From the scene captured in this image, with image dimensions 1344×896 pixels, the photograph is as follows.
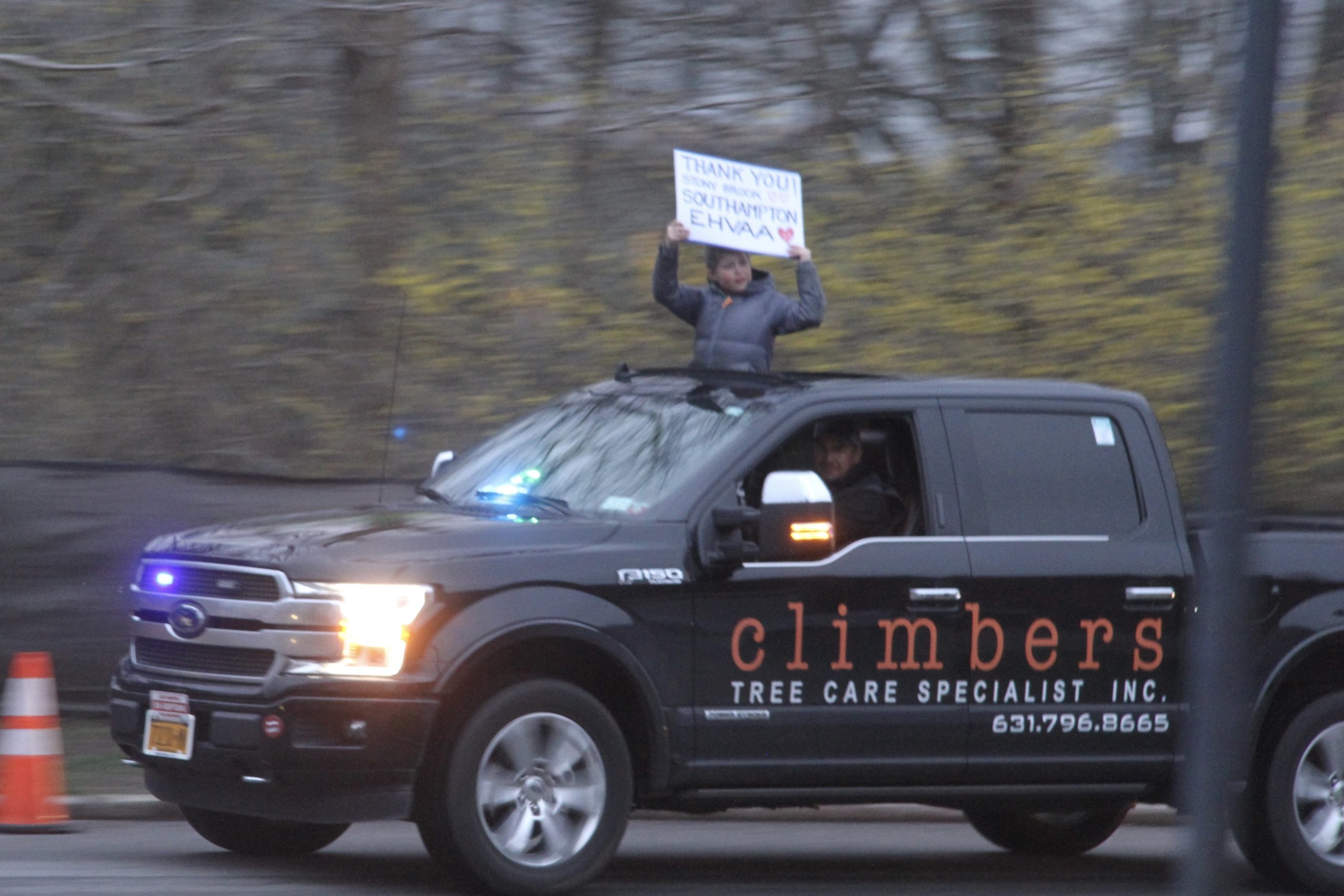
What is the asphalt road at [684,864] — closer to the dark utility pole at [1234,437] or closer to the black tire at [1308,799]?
the black tire at [1308,799]

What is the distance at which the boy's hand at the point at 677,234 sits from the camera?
29.6 feet

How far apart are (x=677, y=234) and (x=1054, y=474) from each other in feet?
7.92

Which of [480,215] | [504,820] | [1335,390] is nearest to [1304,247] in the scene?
[1335,390]

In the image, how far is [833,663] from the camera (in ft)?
22.8

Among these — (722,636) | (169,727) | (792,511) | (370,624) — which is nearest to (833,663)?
(722,636)

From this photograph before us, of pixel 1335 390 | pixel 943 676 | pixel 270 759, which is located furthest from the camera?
pixel 1335 390

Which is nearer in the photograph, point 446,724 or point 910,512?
point 446,724

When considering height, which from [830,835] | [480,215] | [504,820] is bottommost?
[830,835]

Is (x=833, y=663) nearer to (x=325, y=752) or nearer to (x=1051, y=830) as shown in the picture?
(x=325, y=752)

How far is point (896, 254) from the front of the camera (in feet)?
46.5

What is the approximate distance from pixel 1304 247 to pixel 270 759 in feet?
32.7

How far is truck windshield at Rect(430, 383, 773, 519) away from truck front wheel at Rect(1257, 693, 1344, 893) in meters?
2.46

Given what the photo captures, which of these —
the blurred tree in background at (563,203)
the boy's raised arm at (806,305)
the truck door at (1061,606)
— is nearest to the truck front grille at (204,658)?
the truck door at (1061,606)

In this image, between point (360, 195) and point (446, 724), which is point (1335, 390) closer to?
point (360, 195)
